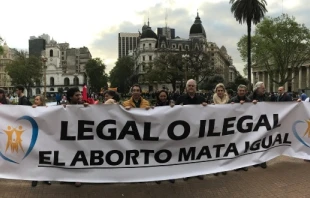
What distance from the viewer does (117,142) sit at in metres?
5.03

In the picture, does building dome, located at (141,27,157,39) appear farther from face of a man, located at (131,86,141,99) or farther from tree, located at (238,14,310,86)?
face of a man, located at (131,86,141,99)

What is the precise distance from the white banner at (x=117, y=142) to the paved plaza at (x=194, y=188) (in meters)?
0.34

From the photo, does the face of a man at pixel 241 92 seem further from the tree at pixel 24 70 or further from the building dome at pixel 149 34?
the building dome at pixel 149 34

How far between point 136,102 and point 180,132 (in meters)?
1.13

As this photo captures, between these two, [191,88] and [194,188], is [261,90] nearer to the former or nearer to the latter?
[191,88]

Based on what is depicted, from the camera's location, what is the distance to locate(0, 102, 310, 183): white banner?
4.90 m

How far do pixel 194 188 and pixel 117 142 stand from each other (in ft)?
5.10

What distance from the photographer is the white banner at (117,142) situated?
490 centimetres

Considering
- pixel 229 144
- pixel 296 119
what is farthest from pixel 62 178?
pixel 296 119

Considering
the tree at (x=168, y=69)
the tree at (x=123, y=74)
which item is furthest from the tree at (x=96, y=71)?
the tree at (x=168, y=69)

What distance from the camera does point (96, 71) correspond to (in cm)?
11281

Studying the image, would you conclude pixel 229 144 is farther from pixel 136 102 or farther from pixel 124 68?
pixel 124 68

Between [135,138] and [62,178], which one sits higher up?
[135,138]

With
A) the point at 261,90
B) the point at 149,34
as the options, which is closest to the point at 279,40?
the point at 261,90
